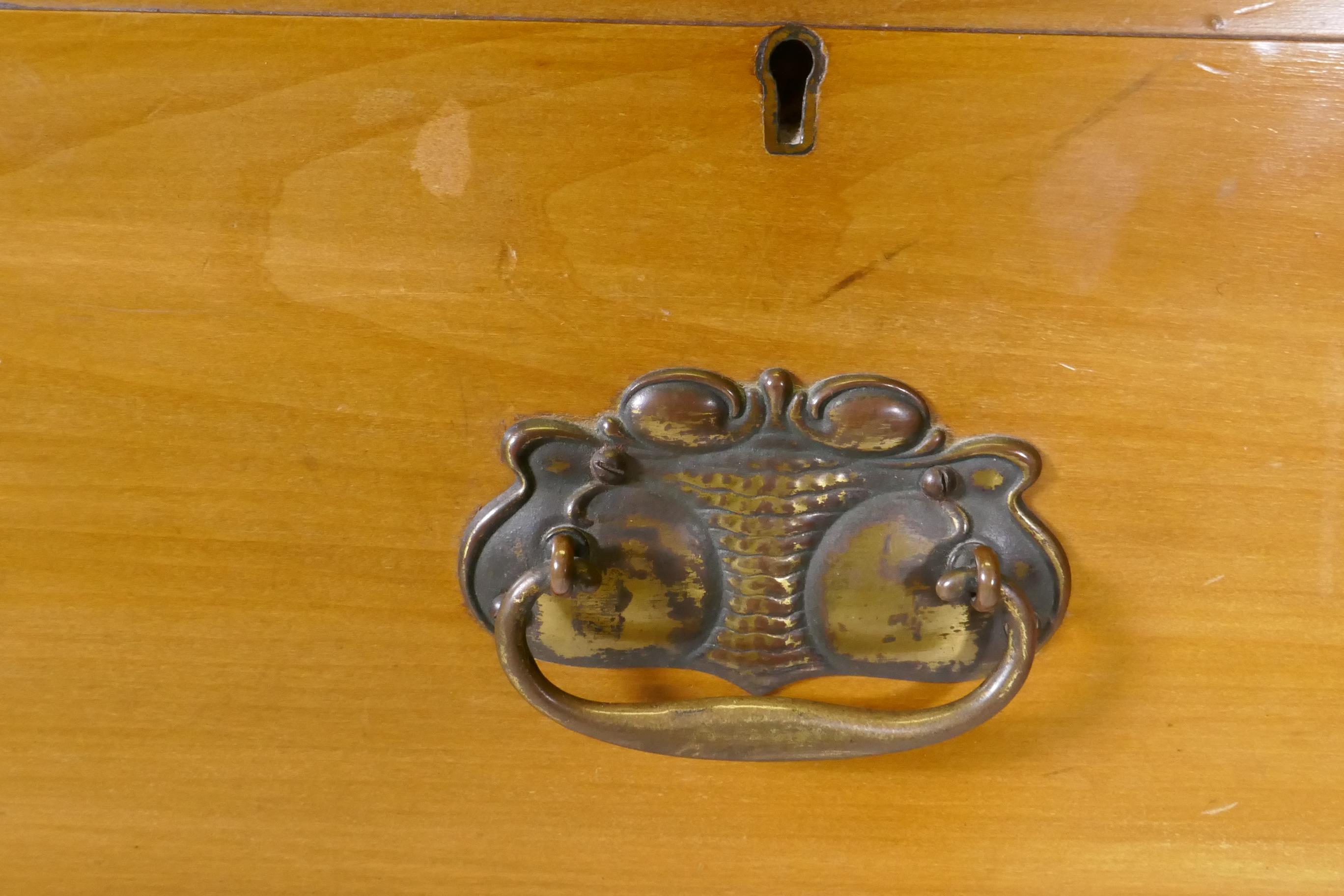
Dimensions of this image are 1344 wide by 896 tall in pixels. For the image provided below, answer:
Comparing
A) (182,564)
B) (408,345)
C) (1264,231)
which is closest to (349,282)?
(408,345)

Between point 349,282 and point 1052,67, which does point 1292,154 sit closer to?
point 1052,67

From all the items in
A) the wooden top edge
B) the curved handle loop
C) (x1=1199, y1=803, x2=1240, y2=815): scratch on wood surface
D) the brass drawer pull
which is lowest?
(x1=1199, y1=803, x2=1240, y2=815): scratch on wood surface

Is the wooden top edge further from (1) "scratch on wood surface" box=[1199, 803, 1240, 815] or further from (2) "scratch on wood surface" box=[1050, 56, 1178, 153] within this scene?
(1) "scratch on wood surface" box=[1199, 803, 1240, 815]

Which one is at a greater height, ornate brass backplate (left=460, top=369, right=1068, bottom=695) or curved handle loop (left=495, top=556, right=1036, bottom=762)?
ornate brass backplate (left=460, top=369, right=1068, bottom=695)

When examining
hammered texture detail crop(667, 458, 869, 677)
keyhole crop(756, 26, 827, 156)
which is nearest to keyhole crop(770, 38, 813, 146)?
keyhole crop(756, 26, 827, 156)

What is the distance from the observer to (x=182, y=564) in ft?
1.16

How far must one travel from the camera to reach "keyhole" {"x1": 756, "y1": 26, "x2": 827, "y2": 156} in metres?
0.28

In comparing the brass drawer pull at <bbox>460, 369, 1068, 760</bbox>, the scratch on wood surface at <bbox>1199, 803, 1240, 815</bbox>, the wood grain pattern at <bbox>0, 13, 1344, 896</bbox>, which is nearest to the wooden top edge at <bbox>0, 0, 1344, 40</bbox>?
the wood grain pattern at <bbox>0, 13, 1344, 896</bbox>

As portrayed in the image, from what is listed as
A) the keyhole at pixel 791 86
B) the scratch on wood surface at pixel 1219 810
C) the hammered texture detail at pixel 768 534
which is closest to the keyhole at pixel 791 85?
the keyhole at pixel 791 86

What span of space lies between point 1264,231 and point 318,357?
300 millimetres

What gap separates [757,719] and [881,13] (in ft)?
0.77

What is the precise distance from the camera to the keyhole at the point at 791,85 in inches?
11.1

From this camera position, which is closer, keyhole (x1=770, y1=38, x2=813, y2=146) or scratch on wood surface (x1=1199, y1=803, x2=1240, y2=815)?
keyhole (x1=770, y1=38, x2=813, y2=146)

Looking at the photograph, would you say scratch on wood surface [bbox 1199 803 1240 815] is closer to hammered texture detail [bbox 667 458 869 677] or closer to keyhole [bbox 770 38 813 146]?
hammered texture detail [bbox 667 458 869 677]
